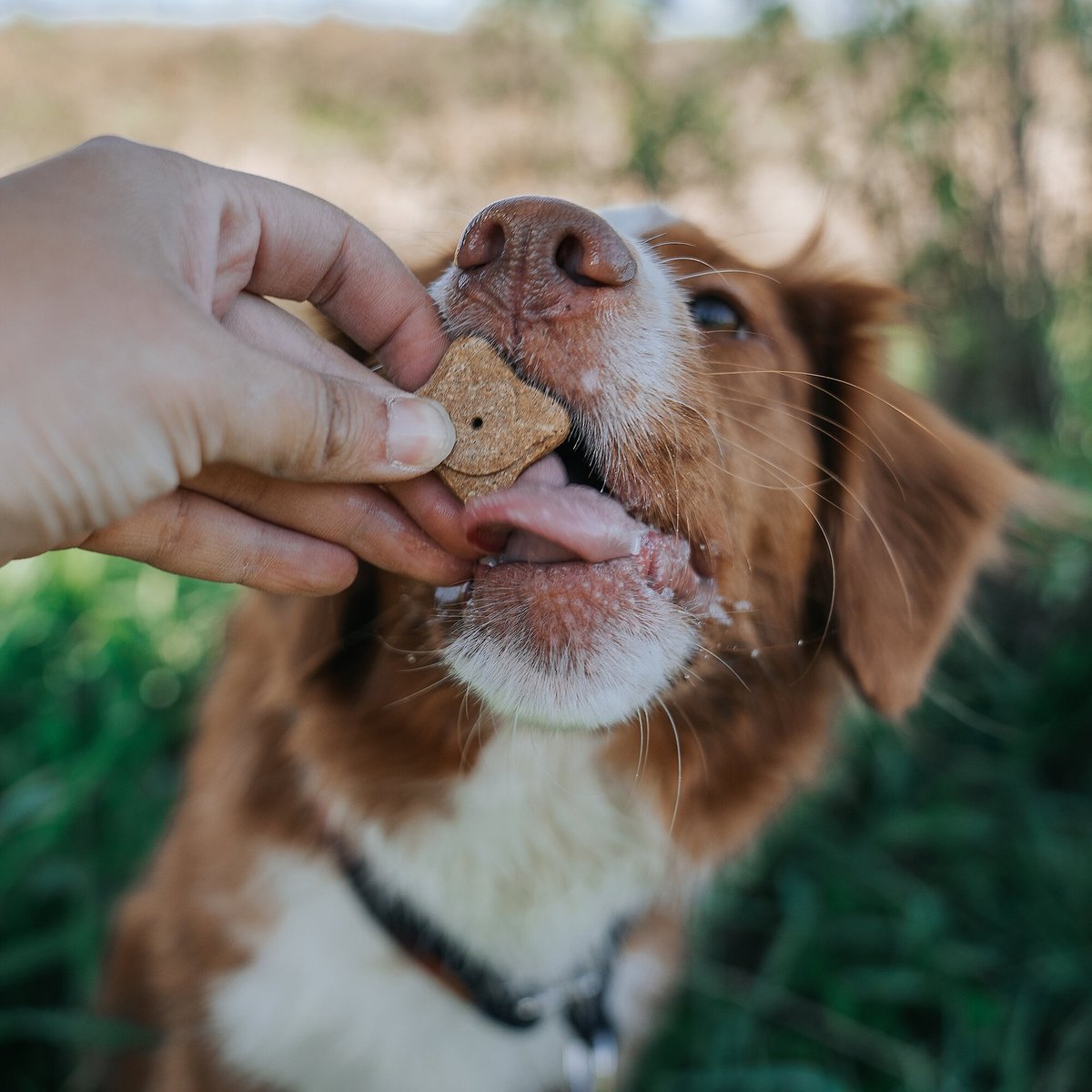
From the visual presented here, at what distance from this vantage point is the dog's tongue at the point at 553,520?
122 cm

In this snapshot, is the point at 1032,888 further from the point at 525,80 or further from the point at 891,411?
the point at 525,80

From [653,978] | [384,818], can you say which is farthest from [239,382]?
[653,978]

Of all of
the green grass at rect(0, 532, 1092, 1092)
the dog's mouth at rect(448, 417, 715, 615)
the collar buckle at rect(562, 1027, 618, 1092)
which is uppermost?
the dog's mouth at rect(448, 417, 715, 615)

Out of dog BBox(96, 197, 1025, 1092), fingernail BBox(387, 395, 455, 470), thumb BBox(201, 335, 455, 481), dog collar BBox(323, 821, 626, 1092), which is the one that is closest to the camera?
thumb BBox(201, 335, 455, 481)

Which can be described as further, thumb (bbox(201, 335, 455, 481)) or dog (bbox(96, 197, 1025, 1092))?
dog (bbox(96, 197, 1025, 1092))

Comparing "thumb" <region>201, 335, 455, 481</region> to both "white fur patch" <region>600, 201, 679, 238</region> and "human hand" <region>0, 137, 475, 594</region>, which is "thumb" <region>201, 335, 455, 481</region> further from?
"white fur patch" <region>600, 201, 679, 238</region>

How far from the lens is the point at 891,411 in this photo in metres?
2.01

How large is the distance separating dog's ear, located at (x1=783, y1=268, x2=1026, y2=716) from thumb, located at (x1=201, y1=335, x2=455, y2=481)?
895 millimetres

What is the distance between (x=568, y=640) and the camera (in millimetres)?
1271

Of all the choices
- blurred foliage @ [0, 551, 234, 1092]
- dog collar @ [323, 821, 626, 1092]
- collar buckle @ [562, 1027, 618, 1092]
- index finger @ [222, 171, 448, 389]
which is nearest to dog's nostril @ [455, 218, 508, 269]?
index finger @ [222, 171, 448, 389]

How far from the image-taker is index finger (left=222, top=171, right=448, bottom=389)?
1146 mm

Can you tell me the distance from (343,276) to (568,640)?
560 millimetres

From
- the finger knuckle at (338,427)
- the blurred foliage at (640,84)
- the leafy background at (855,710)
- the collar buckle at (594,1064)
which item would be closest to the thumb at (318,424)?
the finger knuckle at (338,427)

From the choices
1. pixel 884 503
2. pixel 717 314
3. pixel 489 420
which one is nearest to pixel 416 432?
pixel 489 420
